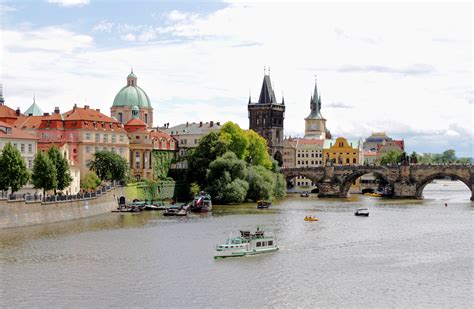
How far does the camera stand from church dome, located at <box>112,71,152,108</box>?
498 ft

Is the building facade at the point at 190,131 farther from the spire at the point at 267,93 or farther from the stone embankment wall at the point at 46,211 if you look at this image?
the stone embankment wall at the point at 46,211

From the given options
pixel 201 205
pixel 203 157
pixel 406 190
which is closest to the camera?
pixel 201 205

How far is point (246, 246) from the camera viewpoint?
6000cm

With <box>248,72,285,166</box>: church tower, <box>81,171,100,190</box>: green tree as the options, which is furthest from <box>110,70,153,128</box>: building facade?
<box>81,171,100,190</box>: green tree

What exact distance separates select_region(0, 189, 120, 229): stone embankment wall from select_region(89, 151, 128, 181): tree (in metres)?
14.3

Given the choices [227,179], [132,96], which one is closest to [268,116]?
[132,96]

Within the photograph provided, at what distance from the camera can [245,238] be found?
61.3m

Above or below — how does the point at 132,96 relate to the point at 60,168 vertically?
above

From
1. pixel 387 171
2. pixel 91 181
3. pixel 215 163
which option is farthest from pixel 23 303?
pixel 387 171

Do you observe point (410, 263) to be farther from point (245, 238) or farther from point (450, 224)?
point (450, 224)

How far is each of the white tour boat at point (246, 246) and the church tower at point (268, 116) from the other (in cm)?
11942

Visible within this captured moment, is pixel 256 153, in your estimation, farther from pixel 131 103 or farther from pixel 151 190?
pixel 131 103

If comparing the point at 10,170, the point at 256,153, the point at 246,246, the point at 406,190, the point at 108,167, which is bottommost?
the point at 246,246

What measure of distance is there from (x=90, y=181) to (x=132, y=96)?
52.3 m
